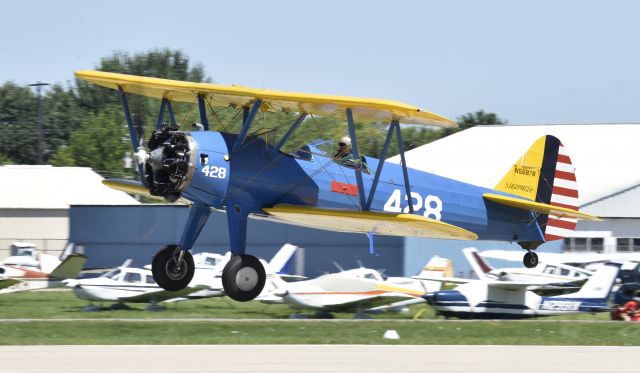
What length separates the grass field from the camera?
Answer: 891 inches

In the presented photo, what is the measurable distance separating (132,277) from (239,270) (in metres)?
14.3

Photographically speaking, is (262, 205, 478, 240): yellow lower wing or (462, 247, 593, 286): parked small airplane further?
(462, 247, 593, 286): parked small airplane

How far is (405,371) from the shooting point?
15.8 meters

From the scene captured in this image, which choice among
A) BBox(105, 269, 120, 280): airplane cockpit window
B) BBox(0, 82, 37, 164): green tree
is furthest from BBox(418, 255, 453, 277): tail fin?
BBox(0, 82, 37, 164): green tree

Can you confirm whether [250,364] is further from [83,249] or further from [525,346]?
[83,249]

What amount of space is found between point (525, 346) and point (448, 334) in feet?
9.54

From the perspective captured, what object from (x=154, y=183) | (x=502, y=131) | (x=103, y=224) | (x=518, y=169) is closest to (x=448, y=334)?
(x=518, y=169)

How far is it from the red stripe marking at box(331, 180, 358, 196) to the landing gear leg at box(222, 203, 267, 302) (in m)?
1.55

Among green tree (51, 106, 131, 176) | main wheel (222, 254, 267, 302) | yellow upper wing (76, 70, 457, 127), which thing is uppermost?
green tree (51, 106, 131, 176)

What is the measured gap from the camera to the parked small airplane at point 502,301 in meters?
25.9

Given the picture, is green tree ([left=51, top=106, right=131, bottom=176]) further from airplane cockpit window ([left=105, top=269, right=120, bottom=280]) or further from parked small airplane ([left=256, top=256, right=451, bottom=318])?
parked small airplane ([left=256, top=256, right=451, bottom=318])

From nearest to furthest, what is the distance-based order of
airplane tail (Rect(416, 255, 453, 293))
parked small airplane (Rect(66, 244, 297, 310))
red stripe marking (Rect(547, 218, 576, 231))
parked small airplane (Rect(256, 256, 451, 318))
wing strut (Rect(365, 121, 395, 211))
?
1. wing strut (Rect(365, 121, 395, 211))
2. red stripe marking (Rect(547, 218, 576, 231))
3. parked small airplane (Rect(256, 256, 451, 318))
4. parked small airplane (Rect(66, 244, 297, 310))
5. airplane tail (Rect(416, 255, 453, 293))

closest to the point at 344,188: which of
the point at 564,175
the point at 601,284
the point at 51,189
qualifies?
the point at 564,175

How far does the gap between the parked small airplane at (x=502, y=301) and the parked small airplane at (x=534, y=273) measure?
307 centimetres
